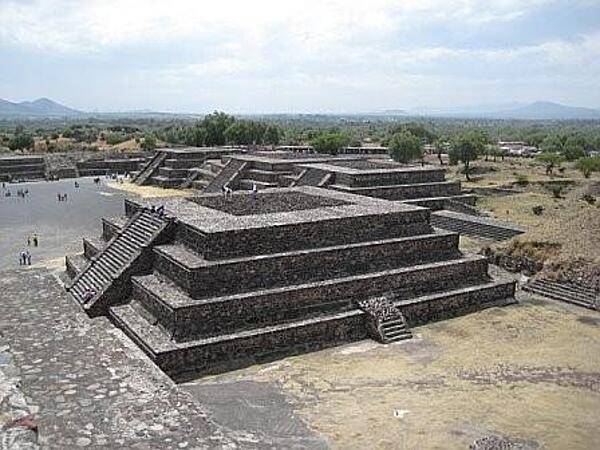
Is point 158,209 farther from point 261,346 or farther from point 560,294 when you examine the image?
point 560,294


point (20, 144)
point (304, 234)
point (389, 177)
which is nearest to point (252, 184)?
point (389, 177)

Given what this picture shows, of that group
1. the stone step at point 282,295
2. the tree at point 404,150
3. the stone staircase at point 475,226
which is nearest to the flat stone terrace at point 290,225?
the stone step at point 282,295

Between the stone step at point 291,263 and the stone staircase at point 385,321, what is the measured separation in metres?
0.83

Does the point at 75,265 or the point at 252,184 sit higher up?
the point at 252,184

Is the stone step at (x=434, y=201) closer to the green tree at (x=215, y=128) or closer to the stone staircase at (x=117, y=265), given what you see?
the stone staircase at (x=117, y=265)

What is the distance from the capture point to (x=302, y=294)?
12.0 m

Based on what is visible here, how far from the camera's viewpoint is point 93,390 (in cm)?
805

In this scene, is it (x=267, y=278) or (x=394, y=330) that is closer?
(x=267, y=278)

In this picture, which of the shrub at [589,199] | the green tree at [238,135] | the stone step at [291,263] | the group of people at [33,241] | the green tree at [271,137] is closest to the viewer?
the stone step at [291,263]

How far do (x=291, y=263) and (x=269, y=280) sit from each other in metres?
0.58

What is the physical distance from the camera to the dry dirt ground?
862 cm

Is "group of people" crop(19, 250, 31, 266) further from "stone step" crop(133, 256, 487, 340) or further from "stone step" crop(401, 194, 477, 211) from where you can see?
"stone step" crop(401, 194, 477, 211)

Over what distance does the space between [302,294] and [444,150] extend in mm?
51362

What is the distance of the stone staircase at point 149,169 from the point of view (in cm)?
4034
